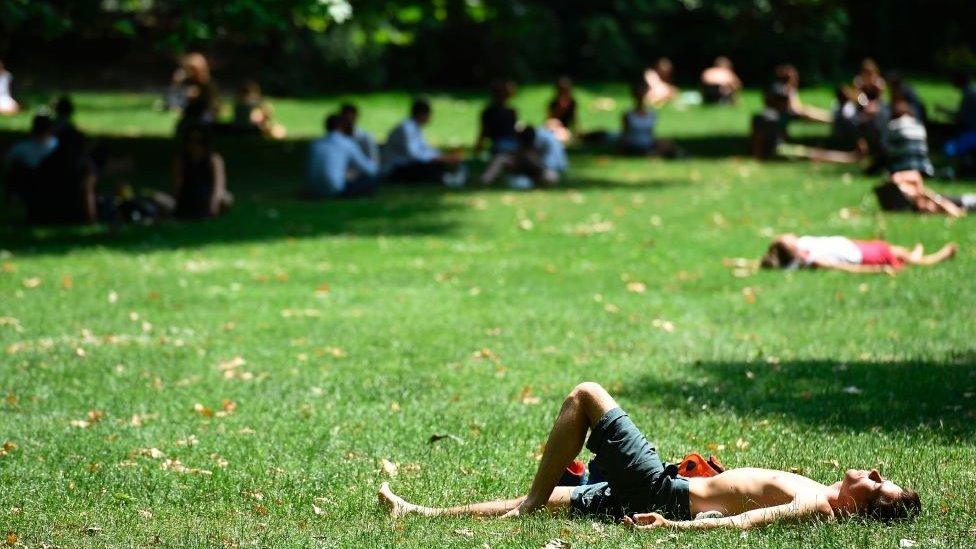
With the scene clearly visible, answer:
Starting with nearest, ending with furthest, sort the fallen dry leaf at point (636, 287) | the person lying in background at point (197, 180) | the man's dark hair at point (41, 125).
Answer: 1. the fallen dry leaf at point (636, 287)
2. the person lying in background at point (197, 180)
3. the man's dark hair at point (41, 125)

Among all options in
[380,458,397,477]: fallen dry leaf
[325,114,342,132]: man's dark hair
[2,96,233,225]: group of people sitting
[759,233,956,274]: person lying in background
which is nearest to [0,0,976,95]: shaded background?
[325,114,342,132]: man's dark hair

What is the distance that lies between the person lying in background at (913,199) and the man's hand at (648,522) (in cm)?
1208

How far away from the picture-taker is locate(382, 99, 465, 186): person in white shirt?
71.2 feet

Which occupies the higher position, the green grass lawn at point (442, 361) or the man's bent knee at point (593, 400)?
the man's bent knee at point (593, 400)

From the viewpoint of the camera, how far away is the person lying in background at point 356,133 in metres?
20.5

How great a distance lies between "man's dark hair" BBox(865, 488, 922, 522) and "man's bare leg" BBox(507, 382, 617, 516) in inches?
50.7

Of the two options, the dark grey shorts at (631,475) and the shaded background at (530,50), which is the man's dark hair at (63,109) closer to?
the shaded background at (530,50)

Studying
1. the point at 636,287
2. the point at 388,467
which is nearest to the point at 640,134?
the point at 636,287

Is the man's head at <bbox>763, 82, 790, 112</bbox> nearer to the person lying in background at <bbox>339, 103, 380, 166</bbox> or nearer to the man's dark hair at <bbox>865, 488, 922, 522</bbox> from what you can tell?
the person lying in background at <bbox>339, 103, 380, 166</bbox>

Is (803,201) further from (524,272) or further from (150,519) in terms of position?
(150,519)

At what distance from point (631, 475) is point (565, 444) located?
0.40 m

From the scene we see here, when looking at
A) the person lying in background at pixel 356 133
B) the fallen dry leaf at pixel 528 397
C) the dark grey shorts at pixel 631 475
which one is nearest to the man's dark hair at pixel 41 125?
the person lying in background at pixel 356 133

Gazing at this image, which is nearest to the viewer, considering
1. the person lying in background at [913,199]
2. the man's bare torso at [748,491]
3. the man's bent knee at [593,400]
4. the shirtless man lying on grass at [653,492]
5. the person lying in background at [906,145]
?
the shirtless man lying on grass at [653,492]

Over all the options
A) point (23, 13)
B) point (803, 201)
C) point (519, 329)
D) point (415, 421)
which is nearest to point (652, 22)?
point (803, 201)
